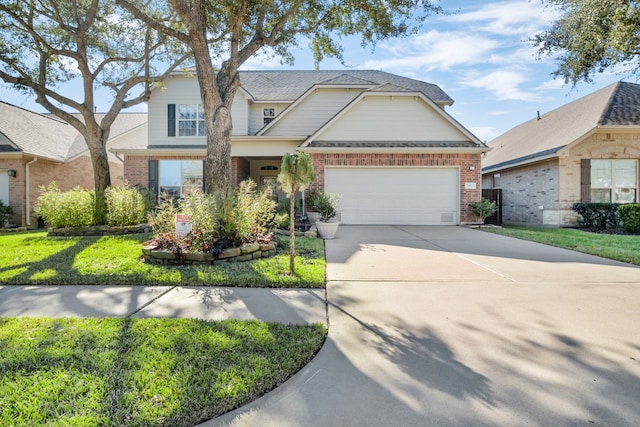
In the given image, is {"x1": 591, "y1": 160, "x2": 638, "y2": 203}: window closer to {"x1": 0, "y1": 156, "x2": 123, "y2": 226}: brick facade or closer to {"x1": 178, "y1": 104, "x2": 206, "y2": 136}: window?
{"x1": 178, "y1": 104, "x2": 206, "y2": 136}: window

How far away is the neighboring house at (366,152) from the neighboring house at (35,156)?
334 cm

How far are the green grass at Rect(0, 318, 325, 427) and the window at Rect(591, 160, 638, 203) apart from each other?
14.7 m

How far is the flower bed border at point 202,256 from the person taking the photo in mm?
5840

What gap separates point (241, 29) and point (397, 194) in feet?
24.8

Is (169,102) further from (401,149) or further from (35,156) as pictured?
(401,149)

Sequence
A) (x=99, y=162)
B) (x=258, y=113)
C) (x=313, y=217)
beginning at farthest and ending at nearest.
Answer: (x=258, y=113) < (x=99, y=162) < (x=313, y=217)

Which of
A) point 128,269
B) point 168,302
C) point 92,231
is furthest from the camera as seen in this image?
point 92,231

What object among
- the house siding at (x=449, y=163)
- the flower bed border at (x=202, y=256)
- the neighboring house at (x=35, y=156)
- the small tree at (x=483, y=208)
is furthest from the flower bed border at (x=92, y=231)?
the small tree at (x=483, y=208)

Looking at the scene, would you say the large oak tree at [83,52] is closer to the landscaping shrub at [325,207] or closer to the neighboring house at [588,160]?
the landscaping shrub at [325,207]

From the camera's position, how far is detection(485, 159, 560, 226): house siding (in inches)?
516

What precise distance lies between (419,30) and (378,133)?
157 inches

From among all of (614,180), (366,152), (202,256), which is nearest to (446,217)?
(366,152)

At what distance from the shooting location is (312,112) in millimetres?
15031

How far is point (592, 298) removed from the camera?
409cm
